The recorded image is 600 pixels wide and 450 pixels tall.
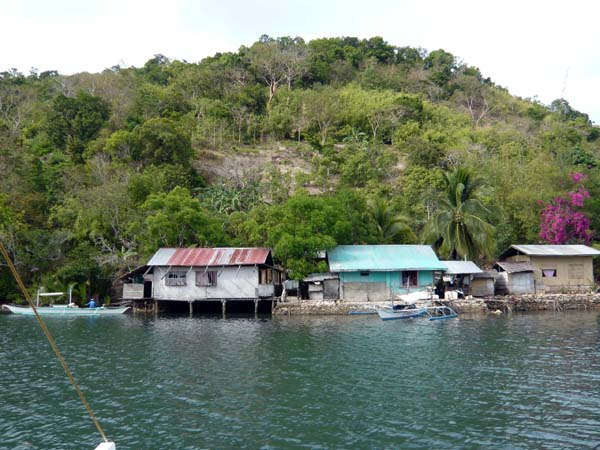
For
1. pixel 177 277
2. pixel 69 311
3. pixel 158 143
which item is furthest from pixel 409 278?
pixel 158 143

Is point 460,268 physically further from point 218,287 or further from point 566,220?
point 218,287

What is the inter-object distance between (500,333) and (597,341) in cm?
449

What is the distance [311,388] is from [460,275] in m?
25.5

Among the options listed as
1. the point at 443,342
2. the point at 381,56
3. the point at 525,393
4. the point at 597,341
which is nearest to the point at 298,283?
the point at 443,342

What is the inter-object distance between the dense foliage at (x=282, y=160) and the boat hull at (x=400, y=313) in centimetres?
649

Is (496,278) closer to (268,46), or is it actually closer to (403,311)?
(403,311)

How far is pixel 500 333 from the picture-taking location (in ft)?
90.1

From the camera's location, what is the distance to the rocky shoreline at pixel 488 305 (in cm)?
3559

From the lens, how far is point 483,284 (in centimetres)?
3956

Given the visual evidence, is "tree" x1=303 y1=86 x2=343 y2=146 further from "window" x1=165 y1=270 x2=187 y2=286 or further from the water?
the water

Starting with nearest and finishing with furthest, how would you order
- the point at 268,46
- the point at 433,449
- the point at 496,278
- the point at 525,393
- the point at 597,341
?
the point at 433,449 < the point at 525,393 < the point at 597,341 < the point at 496,278 < the point at 268,46

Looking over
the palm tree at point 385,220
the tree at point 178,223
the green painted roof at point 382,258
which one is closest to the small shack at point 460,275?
the green painted roof at point 382,258

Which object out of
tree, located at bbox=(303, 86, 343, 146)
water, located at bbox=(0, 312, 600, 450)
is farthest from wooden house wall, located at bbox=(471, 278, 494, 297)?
tree, located at bbox=(303, 86, 343, 146)

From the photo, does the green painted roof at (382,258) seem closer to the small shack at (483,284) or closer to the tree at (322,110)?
the small shack at (483,284)
